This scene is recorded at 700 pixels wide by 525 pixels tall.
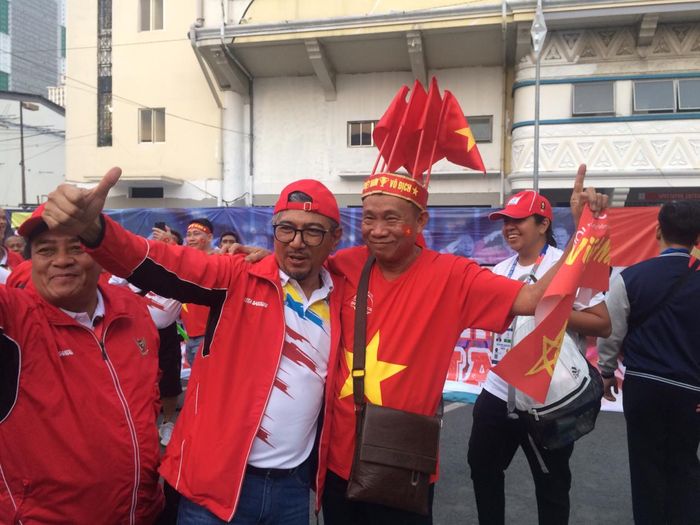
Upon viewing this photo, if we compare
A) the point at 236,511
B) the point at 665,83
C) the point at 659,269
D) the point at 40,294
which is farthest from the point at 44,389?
the point at 665,83

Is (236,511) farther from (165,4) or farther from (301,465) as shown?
(165,4)

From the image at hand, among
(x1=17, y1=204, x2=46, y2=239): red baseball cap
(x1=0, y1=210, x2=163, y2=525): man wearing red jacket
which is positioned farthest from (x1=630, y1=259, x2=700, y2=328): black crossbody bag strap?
(x1=17, y1=204, x2=46, y2=239): red baseball cap

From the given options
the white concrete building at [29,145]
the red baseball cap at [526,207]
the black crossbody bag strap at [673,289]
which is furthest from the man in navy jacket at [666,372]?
the white concrete building at [29,145]

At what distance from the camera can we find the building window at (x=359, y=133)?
15.0 metres

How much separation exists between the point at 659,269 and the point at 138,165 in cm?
1620

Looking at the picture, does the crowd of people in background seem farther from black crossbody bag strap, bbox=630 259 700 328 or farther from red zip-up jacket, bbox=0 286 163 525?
black crossbody bag strap, bbox=630 259 700 328

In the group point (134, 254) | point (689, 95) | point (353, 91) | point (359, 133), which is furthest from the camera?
point (359, 133)

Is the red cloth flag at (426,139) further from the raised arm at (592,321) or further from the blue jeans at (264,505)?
the blue jeans at (264,505)

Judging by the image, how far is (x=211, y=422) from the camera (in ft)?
5.84

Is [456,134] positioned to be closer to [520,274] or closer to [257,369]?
[520,274]

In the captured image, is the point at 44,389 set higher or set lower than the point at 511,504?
higher

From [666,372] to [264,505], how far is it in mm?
2191

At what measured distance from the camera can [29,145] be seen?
30.7 m

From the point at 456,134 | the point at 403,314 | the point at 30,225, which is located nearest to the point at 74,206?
the point at 30,225
